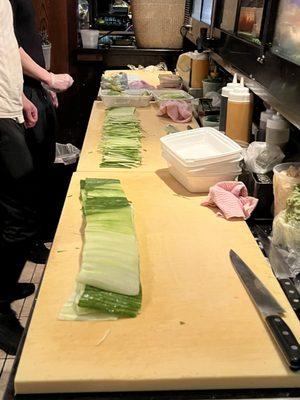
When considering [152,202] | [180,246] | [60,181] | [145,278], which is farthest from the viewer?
[60,181]

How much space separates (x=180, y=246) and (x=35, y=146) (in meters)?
1.87

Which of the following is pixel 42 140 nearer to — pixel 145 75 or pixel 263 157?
pixel 145 75

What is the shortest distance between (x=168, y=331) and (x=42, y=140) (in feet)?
7.24

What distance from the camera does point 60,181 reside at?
10.8 feet

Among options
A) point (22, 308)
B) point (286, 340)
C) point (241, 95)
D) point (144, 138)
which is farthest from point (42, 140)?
point (286, 340)

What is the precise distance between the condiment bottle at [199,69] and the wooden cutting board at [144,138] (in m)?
0.41

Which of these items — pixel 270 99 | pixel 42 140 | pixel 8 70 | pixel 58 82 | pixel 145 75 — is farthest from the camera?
pixel 145 75

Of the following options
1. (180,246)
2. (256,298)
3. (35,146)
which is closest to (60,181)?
(35,146)

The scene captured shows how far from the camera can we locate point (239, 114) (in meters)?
1.96

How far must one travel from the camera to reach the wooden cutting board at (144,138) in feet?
6.50

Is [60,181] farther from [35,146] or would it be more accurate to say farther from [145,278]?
[145,278]

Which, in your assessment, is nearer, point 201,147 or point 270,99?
point 270,99

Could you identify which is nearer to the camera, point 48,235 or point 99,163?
point 99,163

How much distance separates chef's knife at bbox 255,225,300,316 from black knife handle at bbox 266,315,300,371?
4.4 inches
